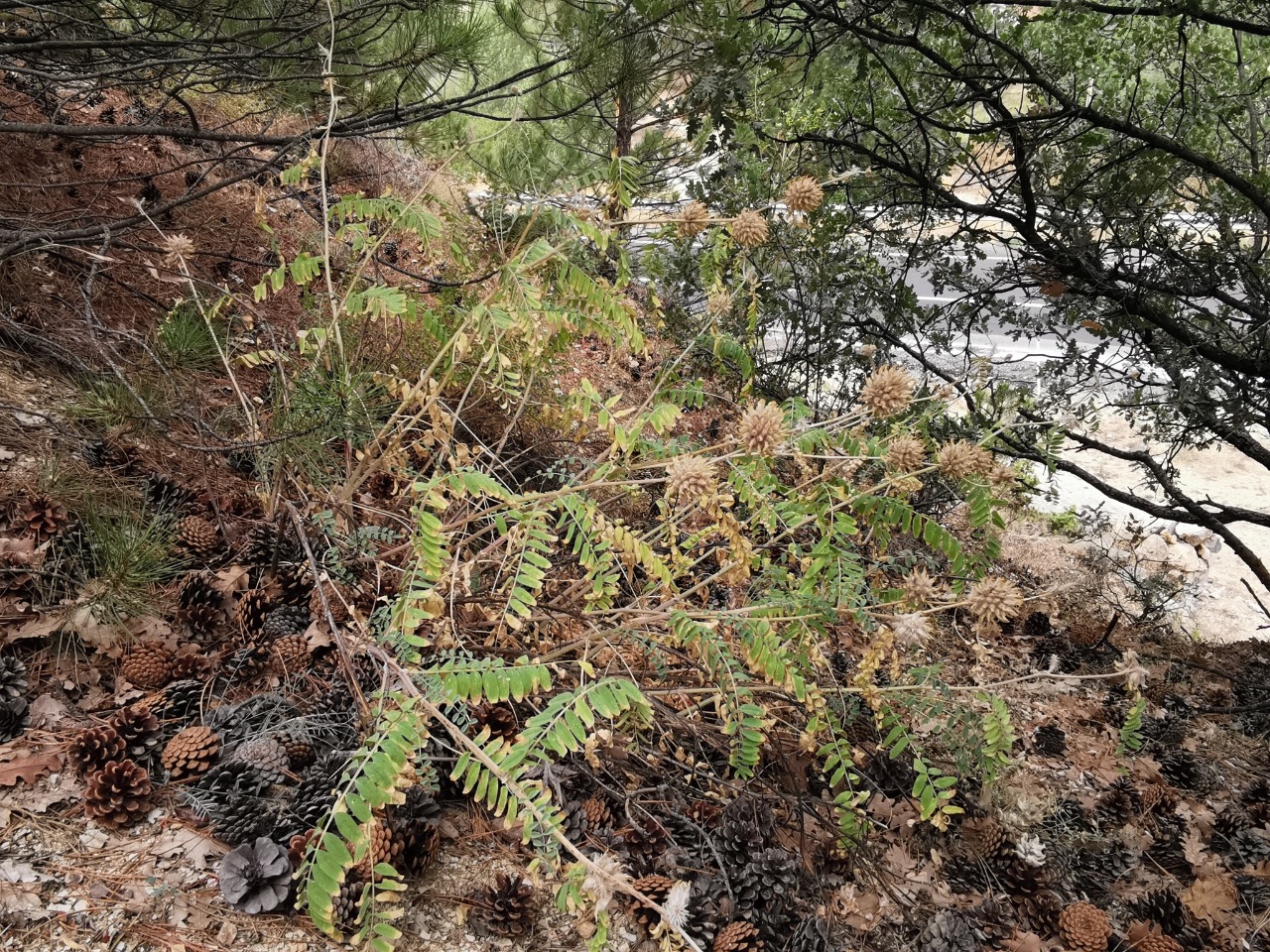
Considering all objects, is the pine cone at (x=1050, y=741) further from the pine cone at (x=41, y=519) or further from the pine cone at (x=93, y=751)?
the pine cone at (x=41, y=519)

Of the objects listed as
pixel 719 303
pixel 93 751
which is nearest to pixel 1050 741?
pixel 719 303

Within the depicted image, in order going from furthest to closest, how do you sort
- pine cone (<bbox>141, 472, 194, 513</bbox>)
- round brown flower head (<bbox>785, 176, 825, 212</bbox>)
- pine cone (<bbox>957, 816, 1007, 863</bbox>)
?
pine cone (<bbox>141, 472, 194, 513</bbox>), pine cone (<bbox>957, 816, 1007, 863</bbox>), round brown flower head (<bbox>785, 176, 825, 212</bbox>)

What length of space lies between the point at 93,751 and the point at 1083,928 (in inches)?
96.8

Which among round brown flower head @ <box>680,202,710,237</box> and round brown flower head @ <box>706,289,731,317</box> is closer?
round brown flower head @ <box>680,202,710,237</box>

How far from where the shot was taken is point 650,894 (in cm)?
191

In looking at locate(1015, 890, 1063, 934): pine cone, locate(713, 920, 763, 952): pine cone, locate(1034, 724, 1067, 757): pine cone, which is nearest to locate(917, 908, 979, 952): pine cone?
locate(1015, 890, 1063, 934): pine cone

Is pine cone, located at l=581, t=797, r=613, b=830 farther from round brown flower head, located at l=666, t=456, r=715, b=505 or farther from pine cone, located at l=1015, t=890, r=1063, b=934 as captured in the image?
pine cone, located at l=1015, t=890, r=1063, b=934

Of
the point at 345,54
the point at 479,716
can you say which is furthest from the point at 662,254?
the point at 479,716

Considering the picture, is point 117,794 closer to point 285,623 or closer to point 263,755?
point 263,755

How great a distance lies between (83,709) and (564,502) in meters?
1.35

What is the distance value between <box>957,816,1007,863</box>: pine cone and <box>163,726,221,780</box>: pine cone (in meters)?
2.13

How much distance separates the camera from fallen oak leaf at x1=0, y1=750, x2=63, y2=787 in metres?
1.76

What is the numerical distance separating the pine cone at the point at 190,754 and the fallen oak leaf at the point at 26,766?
224mm

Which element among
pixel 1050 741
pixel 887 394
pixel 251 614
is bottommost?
pixel 251 614
